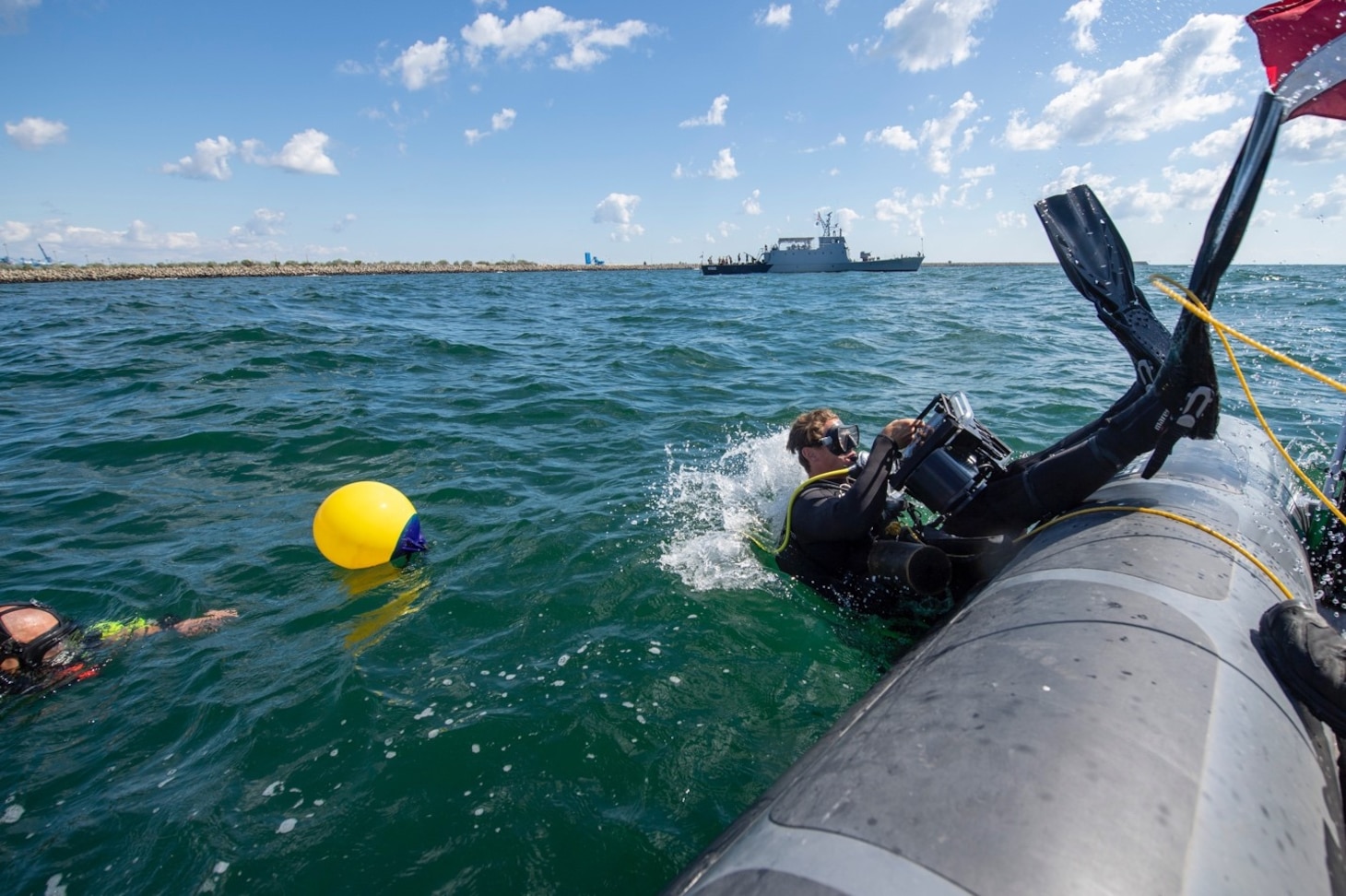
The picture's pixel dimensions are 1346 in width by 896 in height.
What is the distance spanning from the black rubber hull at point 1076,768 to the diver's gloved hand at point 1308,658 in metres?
0.05

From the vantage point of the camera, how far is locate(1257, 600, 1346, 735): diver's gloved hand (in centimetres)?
173

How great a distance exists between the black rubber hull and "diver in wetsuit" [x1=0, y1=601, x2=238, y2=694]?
13.1 ft

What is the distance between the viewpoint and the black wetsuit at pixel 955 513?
10.0 feet

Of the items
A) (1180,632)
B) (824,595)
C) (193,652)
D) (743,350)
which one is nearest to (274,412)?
(193,652)

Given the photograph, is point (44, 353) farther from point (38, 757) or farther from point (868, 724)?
point (868, 724)

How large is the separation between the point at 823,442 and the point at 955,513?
86cm

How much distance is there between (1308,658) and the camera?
1.78 meters

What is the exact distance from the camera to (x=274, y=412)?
8.42m

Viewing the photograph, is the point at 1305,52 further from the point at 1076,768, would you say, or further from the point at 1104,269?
the point at 1076,768

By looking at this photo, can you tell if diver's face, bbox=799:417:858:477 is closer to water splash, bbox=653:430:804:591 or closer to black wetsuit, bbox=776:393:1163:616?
black wetsuit, bbox=776:393:1163:616

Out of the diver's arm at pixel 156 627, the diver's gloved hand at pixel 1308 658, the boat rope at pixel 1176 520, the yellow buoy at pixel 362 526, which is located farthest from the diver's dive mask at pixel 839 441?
the diver's arm at pixel 156 627

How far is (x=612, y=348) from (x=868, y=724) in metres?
12.5

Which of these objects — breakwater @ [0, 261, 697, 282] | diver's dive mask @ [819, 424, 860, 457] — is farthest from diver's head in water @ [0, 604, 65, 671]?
breakwater @ [0, 261, 697, 282]

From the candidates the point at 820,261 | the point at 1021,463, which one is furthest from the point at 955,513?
the point at 820,261
